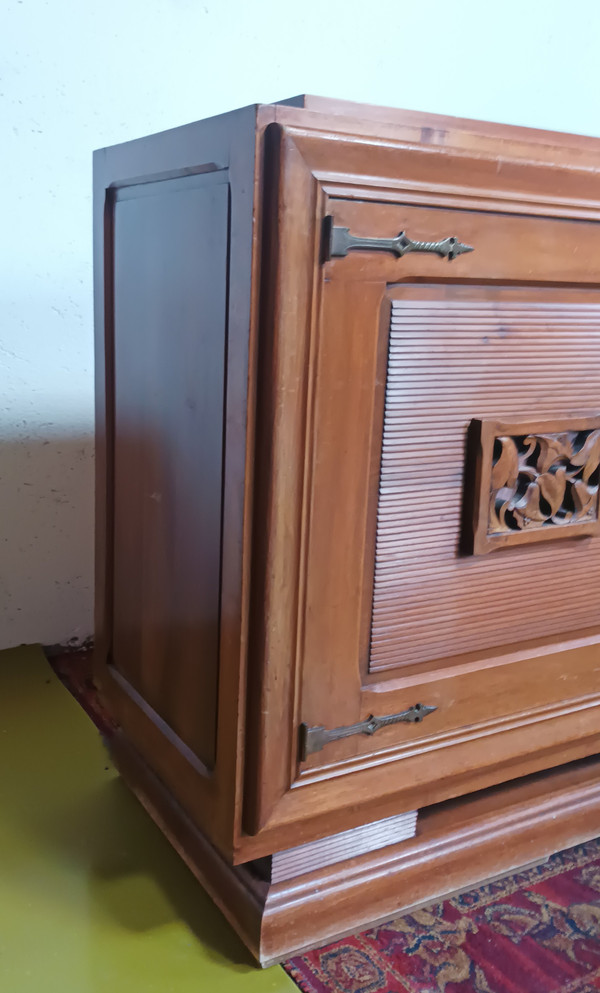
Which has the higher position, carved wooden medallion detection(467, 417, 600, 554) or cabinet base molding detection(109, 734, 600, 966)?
carved wooden medallion detection(467, 417, 600, 554)

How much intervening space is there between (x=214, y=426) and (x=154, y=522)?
0.22 meters

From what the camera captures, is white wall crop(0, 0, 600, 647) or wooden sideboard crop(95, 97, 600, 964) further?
white wall crop(0, 0, 600, 647)

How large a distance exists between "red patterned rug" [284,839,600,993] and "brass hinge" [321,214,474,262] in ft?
2.50

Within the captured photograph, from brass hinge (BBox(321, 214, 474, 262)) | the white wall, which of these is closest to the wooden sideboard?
brass hinge (BBox(321, 214, 474, 262))

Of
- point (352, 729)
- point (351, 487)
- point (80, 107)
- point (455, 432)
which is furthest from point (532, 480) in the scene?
point (80, 107)

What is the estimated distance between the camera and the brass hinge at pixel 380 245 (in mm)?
797

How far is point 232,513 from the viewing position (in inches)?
33.7

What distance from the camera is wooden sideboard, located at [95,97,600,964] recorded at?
816 millimetres

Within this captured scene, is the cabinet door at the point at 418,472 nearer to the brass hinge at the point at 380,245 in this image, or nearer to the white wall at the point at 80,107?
the brass hinge at the point at 380,245

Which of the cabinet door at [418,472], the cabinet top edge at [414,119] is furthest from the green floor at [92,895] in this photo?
the cabinet top edge at [414,119]

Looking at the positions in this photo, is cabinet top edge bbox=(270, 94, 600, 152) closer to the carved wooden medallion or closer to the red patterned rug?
the carved wooden medallion

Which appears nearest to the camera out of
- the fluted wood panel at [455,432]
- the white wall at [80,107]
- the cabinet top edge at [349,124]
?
the cabinet top edge at [349,124]

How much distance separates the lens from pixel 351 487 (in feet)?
2.86

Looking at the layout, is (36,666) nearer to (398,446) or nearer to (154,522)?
(154,522)
